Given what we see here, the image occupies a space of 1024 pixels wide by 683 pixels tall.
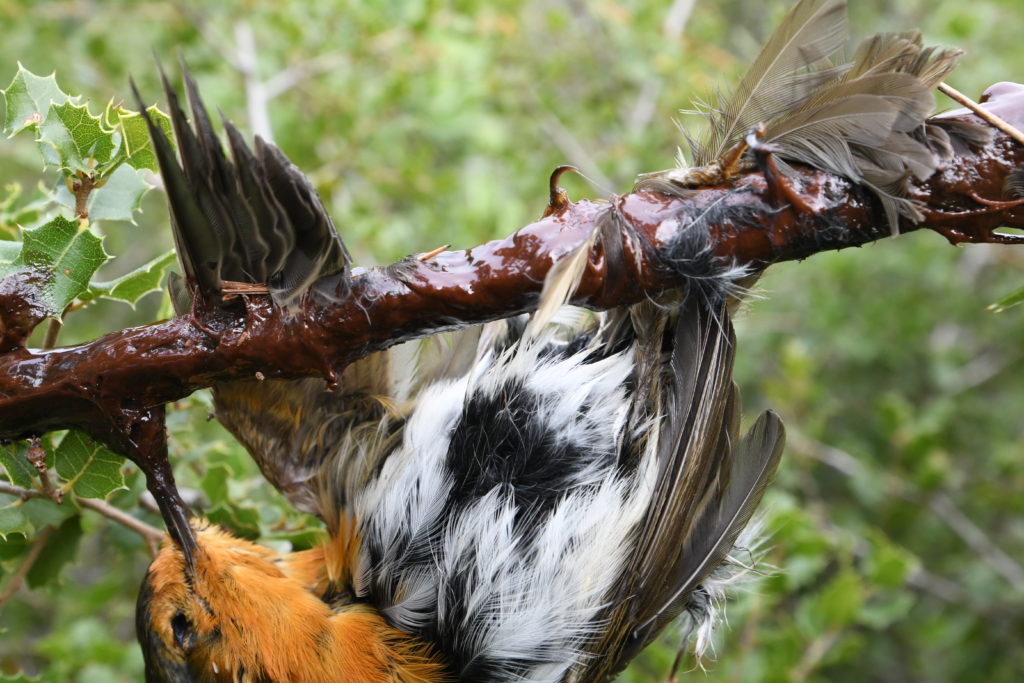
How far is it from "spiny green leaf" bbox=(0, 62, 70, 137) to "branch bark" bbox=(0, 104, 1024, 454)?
0.32 m

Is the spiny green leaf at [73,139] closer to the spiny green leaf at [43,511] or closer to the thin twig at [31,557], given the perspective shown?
Answer: the spiny green leaf at [43,511]

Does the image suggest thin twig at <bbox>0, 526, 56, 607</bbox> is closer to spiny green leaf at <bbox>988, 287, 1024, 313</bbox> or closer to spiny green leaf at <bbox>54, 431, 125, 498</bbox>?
spiny green leaf at <bbox>54, 431, 125, 498</bbox>

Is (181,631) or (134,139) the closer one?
(134,139)

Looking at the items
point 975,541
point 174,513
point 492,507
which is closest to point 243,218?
point 174,513

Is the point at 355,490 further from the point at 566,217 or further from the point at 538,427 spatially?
the point at 566,217

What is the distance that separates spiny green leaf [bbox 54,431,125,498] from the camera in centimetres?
154

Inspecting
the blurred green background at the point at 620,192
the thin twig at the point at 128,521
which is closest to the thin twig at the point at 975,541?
the blurred green background at the point at 620,192

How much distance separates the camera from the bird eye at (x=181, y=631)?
1.77 metres

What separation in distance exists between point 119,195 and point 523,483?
921 mm

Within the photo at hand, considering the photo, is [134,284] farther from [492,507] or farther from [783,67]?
[783,67]

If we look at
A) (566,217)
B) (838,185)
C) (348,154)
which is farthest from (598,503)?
(348,154)

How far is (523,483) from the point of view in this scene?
1.92m

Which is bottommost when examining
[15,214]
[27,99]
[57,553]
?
[57,553]

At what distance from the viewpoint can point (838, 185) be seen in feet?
4.62
